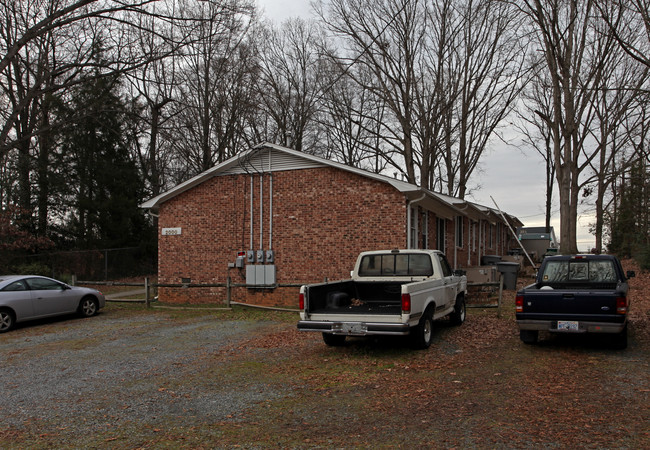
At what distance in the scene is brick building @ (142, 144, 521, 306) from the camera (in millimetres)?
15508

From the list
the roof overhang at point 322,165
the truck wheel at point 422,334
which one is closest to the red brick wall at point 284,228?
the roof overhang at point 322,165

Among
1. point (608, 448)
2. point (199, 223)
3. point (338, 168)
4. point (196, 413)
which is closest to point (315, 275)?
point (338, 168)

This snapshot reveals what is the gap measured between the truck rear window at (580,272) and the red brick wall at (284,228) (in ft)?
18.4

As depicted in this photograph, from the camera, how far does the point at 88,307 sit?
47.7ft

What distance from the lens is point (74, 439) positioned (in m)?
5.07

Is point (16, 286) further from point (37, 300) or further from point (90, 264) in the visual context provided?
point (90, 264)

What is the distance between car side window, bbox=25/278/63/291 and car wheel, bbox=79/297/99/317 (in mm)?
811

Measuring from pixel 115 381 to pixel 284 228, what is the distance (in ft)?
31.9

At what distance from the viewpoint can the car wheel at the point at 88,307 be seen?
14.3 meters

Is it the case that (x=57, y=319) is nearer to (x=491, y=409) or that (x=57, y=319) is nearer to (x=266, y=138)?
(x=491, y=409)

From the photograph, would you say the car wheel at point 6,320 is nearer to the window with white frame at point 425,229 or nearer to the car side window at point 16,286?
the car side window at point 16,286

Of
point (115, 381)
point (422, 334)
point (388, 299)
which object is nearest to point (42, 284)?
point (115, 381)

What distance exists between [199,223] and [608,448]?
49.0ft

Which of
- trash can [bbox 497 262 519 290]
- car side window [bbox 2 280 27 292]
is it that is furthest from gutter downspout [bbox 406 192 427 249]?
car side window [bbox 2 280 27 292]
